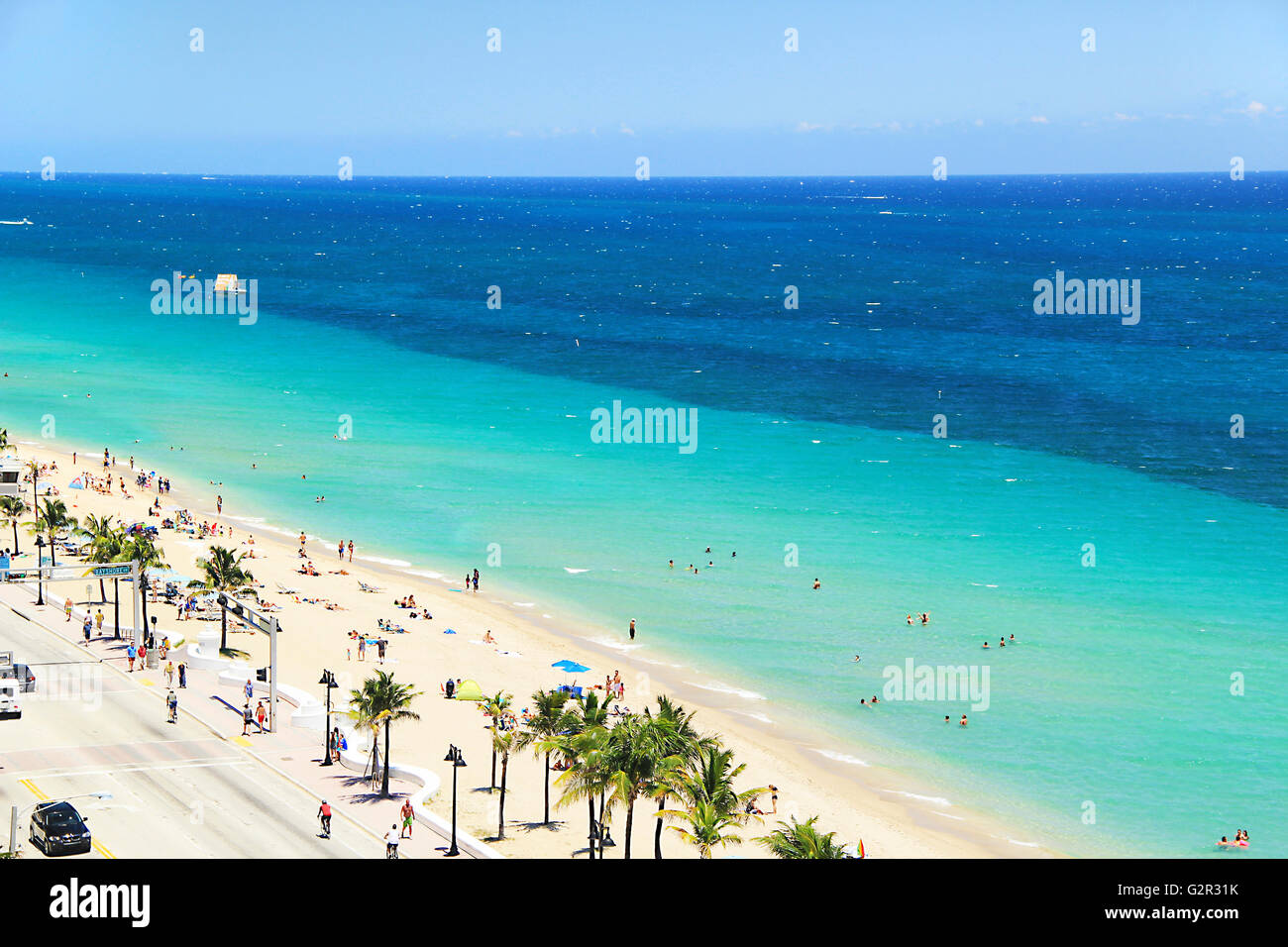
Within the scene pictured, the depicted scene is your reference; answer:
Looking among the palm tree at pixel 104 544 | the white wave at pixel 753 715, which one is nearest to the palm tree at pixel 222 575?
the palm tree at pixel 104 544

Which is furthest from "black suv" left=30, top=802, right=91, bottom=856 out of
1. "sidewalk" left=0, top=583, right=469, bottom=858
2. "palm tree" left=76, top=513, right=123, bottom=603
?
"palm tree" left=76, top=513, right=123, bottom=603

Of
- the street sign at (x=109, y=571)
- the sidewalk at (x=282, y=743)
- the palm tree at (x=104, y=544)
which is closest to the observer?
the sidewalk at (x=282, y=743)

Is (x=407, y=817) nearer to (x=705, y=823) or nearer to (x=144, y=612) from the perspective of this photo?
(x=705, y=823)

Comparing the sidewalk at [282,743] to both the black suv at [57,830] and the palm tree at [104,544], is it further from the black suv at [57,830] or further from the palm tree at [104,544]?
the black suv at [57,830]

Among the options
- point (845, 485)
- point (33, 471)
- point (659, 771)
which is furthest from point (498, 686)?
point (33, 471)

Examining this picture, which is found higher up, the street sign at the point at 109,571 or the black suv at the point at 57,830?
the street sign at the point at 109,571
